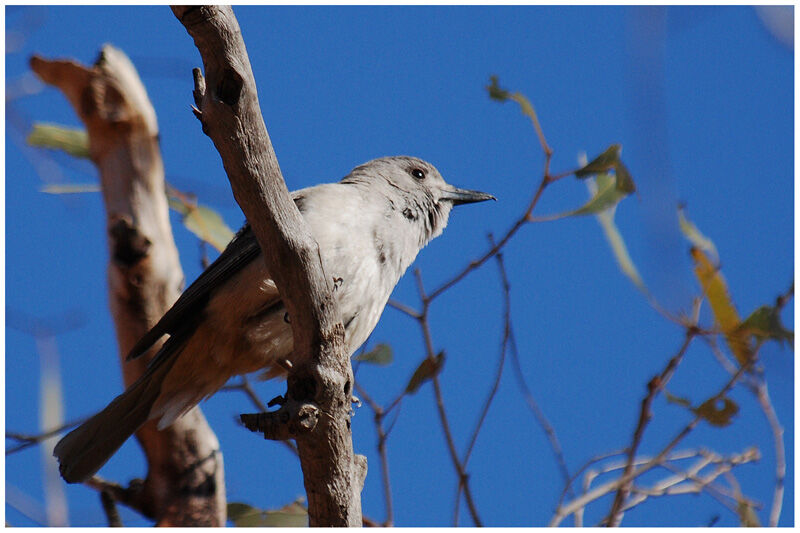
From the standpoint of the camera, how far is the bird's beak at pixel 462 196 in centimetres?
485

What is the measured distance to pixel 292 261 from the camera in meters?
2.82

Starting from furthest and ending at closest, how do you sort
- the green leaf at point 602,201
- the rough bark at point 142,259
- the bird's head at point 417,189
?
the rough bark at point 142,259 < the bird's head at point 417,189 < the green leaf at point 602,201

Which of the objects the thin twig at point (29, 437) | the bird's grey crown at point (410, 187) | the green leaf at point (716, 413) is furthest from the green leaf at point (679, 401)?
the thin twig at point (29, 437)

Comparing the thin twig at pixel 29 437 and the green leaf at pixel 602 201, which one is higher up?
the green leaf at pixel 602 201

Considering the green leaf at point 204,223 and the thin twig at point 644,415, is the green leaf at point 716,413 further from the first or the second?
the green leaf at point 204,223

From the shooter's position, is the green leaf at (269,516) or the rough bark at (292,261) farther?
the green leaf at (269,516)

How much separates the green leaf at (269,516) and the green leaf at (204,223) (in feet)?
4.88

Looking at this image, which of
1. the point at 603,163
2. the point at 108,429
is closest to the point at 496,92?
the point at 603,163

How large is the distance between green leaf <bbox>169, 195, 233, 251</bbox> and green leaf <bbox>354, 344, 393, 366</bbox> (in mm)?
1055

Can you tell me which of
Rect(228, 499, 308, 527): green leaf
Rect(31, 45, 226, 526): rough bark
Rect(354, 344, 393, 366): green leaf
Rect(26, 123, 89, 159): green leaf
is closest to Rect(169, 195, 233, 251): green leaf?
Rect(31, 45, 226, 526): rough bark

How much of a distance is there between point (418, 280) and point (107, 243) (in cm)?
208

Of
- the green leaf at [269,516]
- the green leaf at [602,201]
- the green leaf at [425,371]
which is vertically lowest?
the green leaf at [269,516]

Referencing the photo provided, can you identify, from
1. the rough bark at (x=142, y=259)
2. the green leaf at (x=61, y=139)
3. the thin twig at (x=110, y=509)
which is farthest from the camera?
the green leaf at (x=61, y=139)

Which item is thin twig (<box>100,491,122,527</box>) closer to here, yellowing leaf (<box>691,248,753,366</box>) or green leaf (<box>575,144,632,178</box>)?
green leaf (<box>575,144,632,178</box>)
